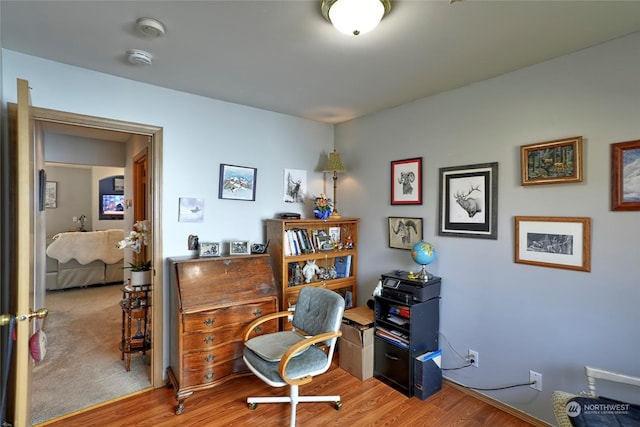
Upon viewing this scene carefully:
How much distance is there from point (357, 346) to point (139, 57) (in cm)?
268

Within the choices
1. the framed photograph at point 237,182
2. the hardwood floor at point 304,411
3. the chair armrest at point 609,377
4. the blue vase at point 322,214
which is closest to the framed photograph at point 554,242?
the chair armrest at point 609,377

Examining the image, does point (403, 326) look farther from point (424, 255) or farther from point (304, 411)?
point (304, 411)

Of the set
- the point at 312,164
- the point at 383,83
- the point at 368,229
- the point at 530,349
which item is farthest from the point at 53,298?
the point at 530,349

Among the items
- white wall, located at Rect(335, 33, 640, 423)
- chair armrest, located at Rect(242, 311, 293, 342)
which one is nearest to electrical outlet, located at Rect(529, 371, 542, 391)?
white wall, located at Rect(335, 33, 640, 423)

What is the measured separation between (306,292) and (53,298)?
4.74 m

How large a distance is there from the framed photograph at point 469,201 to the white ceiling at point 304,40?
71 centimetres

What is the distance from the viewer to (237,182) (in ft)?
9.60

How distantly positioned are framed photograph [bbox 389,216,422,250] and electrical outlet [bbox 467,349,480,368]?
96 centimetres

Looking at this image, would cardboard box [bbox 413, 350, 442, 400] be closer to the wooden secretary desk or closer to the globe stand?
the globe stand

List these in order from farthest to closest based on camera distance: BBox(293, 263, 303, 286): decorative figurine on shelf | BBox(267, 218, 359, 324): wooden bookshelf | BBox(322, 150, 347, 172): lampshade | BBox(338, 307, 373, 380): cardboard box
→ BBox(322, 150, 347, 172): lampshade → BBox(293, 263, 303, 286): decorative figurine on shelf → BBox(267, 218, 359, 324): wooden bookshelf → BBox(338, 307, 373, 380): cardboard box

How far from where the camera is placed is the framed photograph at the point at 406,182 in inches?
111

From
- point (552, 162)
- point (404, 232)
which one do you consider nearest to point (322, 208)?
point (404, 232)

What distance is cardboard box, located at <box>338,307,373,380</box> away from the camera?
8.64ft

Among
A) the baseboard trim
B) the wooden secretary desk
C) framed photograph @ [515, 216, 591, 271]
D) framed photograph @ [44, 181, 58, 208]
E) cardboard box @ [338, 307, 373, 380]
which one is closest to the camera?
framed photograph @ [515, 216, 591, 271]
